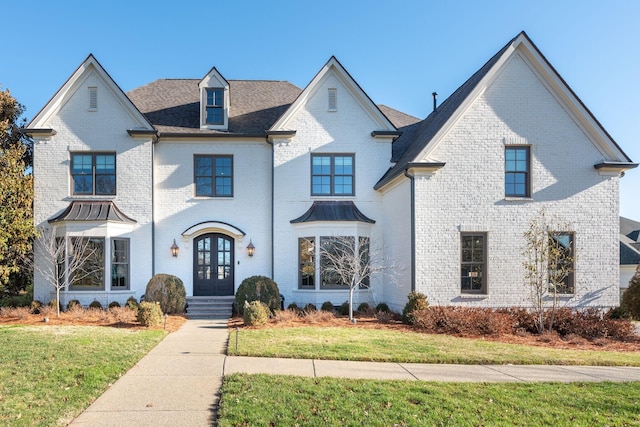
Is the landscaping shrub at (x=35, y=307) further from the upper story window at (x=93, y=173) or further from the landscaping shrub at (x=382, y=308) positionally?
the landscaping shrub at (x=382, y=308)

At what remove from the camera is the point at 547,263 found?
1485 centimetres

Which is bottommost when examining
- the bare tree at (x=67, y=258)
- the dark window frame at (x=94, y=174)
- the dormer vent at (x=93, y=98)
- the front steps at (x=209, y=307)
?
the front steps at (x=209, y=307)

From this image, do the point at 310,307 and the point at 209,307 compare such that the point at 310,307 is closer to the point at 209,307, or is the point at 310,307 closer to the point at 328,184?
the point at 209,307

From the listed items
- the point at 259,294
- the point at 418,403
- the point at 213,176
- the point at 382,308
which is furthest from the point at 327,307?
the point at 418,403

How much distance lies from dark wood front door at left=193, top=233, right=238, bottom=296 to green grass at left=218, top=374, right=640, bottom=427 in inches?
419

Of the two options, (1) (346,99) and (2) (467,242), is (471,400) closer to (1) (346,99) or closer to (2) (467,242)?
(2) (467,242)

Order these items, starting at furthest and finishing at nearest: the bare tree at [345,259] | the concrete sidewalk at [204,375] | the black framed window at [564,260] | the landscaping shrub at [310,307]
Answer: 1. the bare tree at [345,259]
2. the landscaping shrub at [310,307]
3. the black framed window at [564,260]
4. the concrete sidewalk at [204,375]

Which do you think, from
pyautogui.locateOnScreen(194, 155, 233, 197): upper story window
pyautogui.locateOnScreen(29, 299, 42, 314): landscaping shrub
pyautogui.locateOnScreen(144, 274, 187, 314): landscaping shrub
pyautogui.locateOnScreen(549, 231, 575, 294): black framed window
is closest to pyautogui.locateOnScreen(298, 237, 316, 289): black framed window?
pyautogui.locateOnScreen(194, 155, 233, 197): upper story window

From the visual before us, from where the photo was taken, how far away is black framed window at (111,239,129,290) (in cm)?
1697

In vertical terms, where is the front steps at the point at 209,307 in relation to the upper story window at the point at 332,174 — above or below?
below

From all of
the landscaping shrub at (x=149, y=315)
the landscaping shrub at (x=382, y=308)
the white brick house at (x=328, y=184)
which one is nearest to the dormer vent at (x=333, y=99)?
the white brick house at (x=328, y=184)

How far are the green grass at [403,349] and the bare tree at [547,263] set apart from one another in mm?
3401

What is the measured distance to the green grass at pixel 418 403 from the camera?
5.70 meters

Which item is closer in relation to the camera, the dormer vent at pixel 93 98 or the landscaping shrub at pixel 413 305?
the landscaping shrub at pixel 413 305
